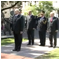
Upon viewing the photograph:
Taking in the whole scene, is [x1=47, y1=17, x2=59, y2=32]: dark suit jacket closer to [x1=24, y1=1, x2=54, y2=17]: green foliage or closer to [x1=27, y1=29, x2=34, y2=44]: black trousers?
[x1=27, y1=29, x2=34, y2=44]: black trousers

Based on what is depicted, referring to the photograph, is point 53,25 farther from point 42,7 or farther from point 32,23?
point 42,7

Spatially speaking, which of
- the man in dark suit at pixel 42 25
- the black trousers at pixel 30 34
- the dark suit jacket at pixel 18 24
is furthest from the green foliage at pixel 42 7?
the dark suit jacket at pixel 18 24

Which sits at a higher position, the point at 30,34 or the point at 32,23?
the point at 32,23

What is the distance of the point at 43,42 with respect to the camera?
29.1 ft

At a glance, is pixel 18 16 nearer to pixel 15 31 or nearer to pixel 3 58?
pixel 15 31

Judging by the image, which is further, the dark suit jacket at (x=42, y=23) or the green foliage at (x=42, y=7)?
the green foliage at (x=42, y=7)

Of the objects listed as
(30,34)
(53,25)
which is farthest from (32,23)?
(53,25)

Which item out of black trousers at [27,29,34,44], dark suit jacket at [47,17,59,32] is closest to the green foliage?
black trousers at [27,29,34,44]

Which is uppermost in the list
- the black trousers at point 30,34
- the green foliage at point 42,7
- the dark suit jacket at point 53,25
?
the green foliage at point 42,7

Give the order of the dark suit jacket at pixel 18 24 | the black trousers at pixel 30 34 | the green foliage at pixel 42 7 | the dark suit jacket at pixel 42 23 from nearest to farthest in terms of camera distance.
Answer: the dark suit jacket at pixel 18 24 → the dark suit jacket at pixel 42 23 → the black trousers at pixel 30 34 → the green foliage at pixel 42 7

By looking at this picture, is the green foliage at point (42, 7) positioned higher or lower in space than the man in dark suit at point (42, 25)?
higher

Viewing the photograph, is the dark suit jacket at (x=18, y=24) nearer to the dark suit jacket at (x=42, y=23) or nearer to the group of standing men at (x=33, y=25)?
the group of standing men at (x=33, y=25)

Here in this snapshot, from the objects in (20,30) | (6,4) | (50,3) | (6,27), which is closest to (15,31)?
(20,30)

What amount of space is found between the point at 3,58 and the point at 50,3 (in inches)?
664
